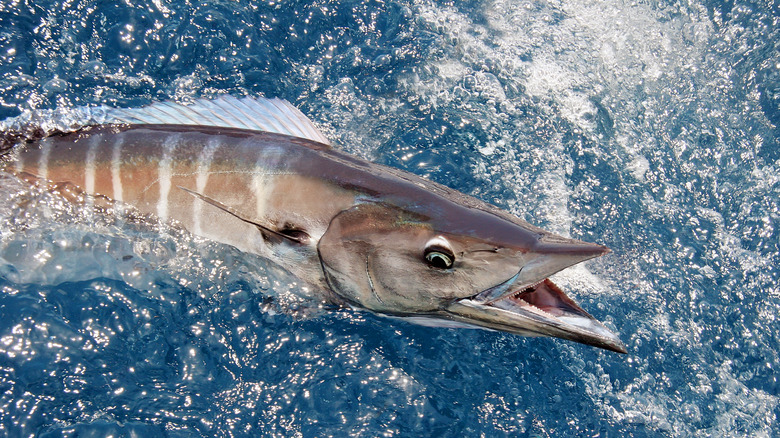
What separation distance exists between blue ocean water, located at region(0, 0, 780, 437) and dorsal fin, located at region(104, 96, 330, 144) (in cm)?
56

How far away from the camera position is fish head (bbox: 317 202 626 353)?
2016 mm

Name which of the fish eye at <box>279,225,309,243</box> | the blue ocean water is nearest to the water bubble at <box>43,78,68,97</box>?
the blue ocean water

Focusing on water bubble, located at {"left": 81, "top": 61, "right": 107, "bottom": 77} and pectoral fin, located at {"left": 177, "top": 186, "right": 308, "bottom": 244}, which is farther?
water bubble, located at {"left": 81, "top": 61, "right": 107, "bottom": 77}

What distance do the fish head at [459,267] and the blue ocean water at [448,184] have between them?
513 mm

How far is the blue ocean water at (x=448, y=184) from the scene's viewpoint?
277 cm

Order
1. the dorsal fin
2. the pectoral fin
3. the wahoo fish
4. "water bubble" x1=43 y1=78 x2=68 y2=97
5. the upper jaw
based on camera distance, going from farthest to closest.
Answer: "water bubble" x1=43 y1=78 x2=68 y2=97
the dorsal fin
the pectoral fin
the wahoo fish
the upper jaw

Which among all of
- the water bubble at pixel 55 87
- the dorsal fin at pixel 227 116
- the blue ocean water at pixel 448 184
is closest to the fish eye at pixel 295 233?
the blue ocean water at pixel 448 184

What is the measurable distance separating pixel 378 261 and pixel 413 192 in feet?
1.07

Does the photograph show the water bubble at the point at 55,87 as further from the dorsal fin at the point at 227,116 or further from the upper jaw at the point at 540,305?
the upper jaw at the point at 540,305

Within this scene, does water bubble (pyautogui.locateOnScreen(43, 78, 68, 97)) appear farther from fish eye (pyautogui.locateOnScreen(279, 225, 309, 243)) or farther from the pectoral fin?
fish eye (pyautogui.locateOnScreen(279, 225, 309, 243))

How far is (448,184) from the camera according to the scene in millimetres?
3760

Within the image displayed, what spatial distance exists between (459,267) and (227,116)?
1.47 metres

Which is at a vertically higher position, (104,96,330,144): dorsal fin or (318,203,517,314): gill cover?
(104,96,330,144): dorsal fin

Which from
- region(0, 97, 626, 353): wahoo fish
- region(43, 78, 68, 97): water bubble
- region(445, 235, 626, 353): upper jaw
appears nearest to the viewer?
region(445, 235, 626, 353): upper jaw
